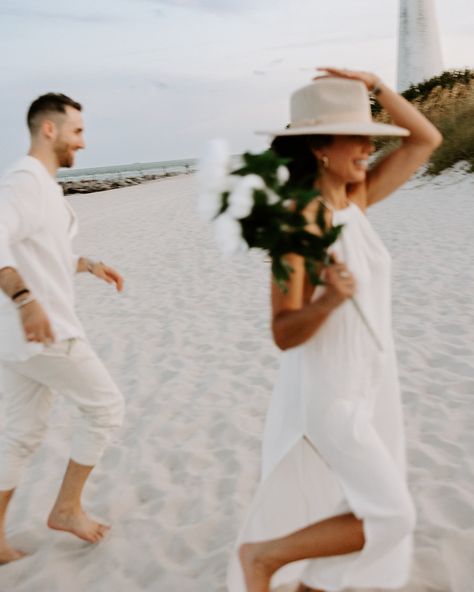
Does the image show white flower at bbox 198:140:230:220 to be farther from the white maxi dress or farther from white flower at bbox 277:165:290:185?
the white maxi dress

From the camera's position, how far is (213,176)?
1582mm

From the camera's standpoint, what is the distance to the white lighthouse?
40.2 m

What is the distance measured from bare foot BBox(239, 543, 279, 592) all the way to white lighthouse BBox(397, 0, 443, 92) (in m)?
42.6

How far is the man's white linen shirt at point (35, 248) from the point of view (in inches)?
93.0

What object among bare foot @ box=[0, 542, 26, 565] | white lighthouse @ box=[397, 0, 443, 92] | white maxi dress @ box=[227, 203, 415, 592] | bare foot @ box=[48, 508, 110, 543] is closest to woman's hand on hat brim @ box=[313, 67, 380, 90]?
white maxi dress @ box=[227, 203, 415, 592]

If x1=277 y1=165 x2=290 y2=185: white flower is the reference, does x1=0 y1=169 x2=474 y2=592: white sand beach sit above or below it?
below

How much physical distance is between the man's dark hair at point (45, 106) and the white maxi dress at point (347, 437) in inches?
50.3

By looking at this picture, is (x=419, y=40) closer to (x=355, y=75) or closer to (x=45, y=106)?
(x=45, y=106)

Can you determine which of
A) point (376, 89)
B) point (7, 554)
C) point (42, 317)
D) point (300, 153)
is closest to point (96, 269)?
point (42, 317)

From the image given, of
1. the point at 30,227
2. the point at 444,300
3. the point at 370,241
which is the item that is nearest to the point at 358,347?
the point at 370,241

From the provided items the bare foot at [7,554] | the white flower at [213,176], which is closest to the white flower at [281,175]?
the white flower at [213,176]

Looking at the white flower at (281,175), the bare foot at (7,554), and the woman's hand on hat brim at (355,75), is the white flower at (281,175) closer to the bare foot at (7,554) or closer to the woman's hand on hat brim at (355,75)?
the woman's hand on hat brim at (355,75)

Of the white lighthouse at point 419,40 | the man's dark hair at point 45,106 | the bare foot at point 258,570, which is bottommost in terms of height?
the bare foot at point 258,570

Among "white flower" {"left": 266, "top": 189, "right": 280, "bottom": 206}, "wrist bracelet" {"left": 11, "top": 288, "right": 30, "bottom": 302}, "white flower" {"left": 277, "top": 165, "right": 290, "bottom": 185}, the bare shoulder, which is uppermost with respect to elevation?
"white flower" {"left": 277, "top": 165, "right": 290, "bottom": 185}
